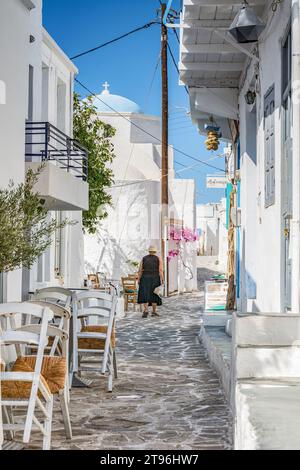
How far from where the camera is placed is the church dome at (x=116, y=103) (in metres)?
32.9

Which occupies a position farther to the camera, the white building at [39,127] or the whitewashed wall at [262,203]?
the white building at [39,127]

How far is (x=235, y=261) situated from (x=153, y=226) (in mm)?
12913

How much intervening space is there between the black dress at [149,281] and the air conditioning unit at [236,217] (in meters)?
4.48

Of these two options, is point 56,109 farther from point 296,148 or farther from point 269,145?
point 296,148

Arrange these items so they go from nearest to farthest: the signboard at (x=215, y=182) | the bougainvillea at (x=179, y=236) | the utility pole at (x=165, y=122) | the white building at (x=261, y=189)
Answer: the white building at (x=261, y=189)
the utility pole at (x=165, y=122)
the bougainvillea at (x=179, y=236)
the signboard at (x=215, y=182)

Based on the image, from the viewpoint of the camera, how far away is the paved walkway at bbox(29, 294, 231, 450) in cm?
623

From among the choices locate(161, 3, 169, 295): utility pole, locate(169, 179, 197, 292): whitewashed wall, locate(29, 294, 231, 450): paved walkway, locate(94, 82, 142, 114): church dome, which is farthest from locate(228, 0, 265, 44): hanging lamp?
locate(94, 82, 142, 114): church dome

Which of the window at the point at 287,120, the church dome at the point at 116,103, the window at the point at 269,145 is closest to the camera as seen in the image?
the window at the point at 287,120

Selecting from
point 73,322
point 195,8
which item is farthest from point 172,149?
point 73,322

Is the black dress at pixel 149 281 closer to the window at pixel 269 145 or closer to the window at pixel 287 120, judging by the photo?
the window at pixel 269 145

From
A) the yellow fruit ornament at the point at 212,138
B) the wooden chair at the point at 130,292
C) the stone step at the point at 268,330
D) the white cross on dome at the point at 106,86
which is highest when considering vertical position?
the white cross on dome at the point at 106,86

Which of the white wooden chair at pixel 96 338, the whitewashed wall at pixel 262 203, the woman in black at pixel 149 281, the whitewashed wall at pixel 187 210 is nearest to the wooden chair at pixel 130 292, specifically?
the woman in black at pixel 149 281
